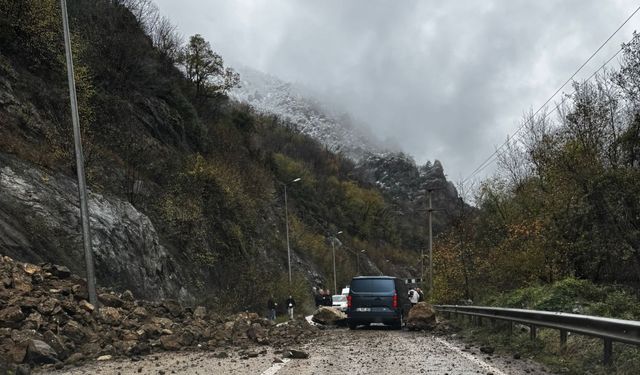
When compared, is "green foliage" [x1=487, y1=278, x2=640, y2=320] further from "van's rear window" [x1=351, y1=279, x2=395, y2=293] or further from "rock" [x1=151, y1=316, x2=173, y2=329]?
"rock" [x1=151, y1=316, x2=173, y2=329]

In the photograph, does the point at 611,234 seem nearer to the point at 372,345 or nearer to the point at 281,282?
the point at 372,345

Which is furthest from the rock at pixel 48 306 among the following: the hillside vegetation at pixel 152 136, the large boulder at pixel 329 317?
the large boulder at pixel 329 317

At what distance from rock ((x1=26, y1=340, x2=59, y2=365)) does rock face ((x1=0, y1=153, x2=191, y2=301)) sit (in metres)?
4.62

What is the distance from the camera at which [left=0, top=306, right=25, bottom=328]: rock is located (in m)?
9.61

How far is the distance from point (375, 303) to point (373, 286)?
692 mm

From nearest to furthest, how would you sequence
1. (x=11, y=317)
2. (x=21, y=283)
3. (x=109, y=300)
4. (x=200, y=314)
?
(x=11, y=317) < (x=21, y=283) < (x=109, y=300) < (x=200, y=314)

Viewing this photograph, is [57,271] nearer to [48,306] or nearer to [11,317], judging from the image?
[48,306]

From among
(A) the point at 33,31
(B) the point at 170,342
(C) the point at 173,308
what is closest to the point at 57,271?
(C) the point at 173,308

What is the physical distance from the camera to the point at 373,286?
1983 centimetres

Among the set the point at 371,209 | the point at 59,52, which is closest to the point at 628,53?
the point at 59,52

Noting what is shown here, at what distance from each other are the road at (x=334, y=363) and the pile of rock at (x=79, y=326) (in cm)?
69

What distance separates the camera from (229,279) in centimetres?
2902

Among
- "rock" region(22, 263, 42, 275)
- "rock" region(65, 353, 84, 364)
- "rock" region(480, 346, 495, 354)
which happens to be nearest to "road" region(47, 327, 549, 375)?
"rock" region(480, 346, 495, 354)

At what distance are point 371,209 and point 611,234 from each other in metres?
99.8
